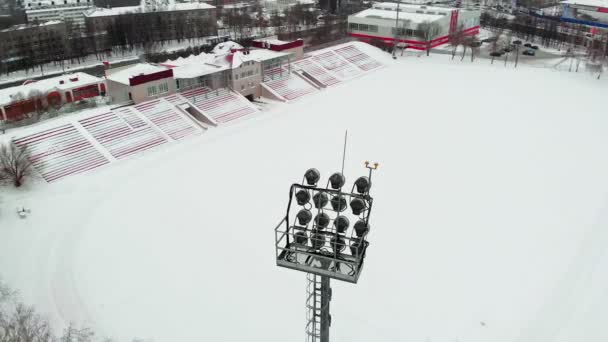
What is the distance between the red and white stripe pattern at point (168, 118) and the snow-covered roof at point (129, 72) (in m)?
1.61

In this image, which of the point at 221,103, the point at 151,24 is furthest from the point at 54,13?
the point at 221,103

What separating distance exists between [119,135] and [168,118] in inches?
108

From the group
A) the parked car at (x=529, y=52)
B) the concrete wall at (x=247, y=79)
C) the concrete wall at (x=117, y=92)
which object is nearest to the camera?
the concrete wall at (x=117, y=92)

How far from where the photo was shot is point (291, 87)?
27828 millimetres

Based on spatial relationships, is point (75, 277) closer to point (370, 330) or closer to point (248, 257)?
point (248, 257)

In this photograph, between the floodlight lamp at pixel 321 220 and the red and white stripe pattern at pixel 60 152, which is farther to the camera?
the red and white stripe pattern at pixel 60 152

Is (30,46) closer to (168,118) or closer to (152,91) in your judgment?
(152,91)

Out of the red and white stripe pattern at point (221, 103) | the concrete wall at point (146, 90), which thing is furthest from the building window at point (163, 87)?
the red and white stripe pattern at point (221, 103)

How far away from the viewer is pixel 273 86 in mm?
27281

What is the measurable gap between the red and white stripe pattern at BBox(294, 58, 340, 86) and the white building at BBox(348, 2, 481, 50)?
9849 mm

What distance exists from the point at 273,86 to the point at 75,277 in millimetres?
17875

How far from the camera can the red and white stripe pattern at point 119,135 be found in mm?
19609

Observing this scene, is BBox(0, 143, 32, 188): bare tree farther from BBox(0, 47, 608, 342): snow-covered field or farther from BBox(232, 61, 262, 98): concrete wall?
BBox(232, 61, 262, 98): concrete wall

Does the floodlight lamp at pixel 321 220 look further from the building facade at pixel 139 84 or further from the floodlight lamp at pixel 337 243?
the building facade at pixel 139 84
